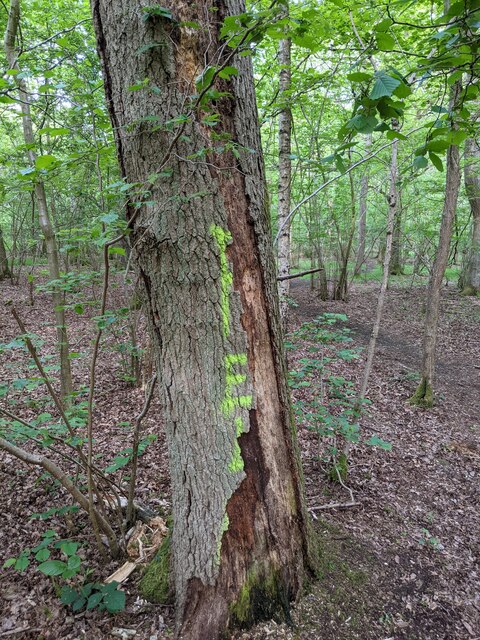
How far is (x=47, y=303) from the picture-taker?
972 cm

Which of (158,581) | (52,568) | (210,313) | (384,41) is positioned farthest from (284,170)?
(52,568)

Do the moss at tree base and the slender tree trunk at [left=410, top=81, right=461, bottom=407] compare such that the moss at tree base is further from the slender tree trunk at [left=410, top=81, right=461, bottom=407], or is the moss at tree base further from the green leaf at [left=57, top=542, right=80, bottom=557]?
the slender tree trunk at [left=410, top=81, right=461, bottom=407]

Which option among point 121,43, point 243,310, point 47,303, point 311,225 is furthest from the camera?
point 311,225

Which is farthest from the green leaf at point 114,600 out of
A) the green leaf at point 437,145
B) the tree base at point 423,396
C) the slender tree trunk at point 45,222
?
the tree base at point 423,396

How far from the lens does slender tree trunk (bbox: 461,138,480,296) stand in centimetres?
1048

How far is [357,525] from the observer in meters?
2.82

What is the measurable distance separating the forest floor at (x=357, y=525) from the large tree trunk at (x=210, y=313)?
0.34 m

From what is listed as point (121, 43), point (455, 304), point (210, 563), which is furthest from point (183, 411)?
point (455, 304)

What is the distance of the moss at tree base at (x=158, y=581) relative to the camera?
81.7 inches

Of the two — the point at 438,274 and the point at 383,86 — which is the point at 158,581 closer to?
the point at 383,86

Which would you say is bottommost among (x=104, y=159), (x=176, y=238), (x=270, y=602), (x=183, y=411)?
(x=270, y=602)

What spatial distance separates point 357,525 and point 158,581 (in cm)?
156

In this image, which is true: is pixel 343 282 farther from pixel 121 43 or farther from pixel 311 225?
pixel 121 43

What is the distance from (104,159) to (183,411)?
1546 mm
